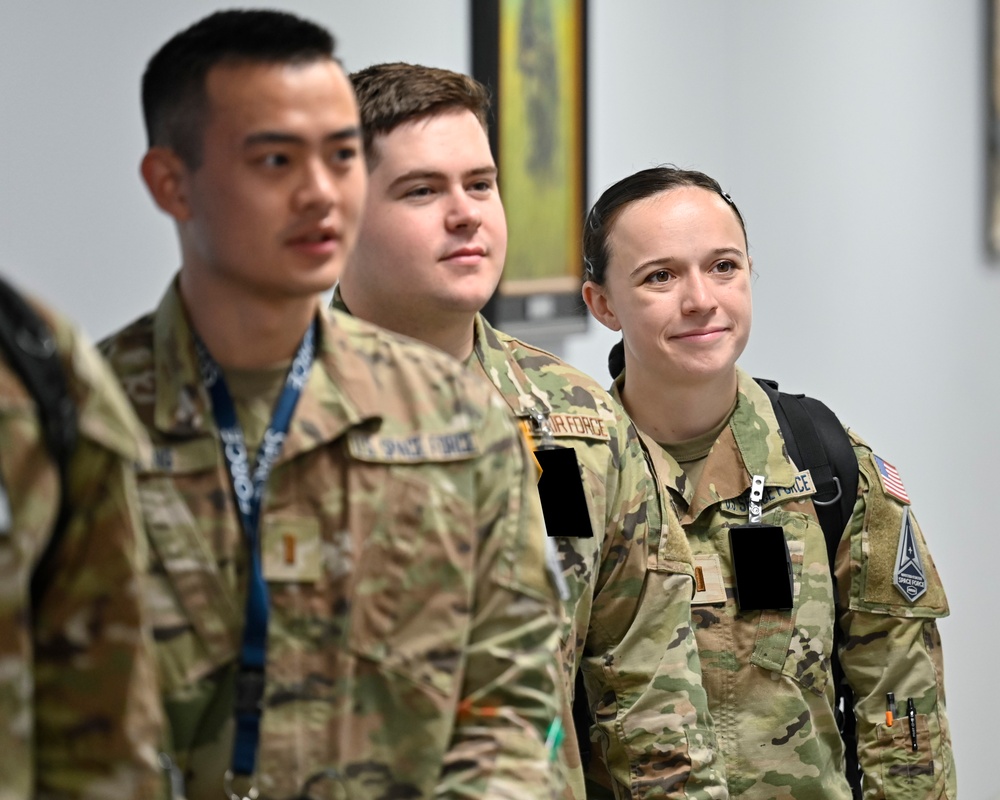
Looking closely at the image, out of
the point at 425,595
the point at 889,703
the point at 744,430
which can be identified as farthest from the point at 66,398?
the point at 889,703

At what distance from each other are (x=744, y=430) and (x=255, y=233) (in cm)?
126

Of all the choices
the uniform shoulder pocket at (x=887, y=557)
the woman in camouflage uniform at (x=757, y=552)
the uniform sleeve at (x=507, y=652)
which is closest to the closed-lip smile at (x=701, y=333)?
the woman in camouflage uniform at (x=757, y=552)

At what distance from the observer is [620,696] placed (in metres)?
2.01

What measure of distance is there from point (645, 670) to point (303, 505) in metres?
0.79

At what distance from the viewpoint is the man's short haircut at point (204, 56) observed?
4.40ft

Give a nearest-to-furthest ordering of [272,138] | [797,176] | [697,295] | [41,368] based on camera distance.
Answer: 1. [41,368]
2. [272,138]
3. [697,295]
4. [797,176]

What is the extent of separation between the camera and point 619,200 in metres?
2.41

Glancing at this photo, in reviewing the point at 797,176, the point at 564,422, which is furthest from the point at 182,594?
the point at 797,176

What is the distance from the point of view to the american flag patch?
236cm

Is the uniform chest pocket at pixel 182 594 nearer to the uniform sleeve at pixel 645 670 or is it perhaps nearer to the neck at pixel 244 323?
the neck at pixel 244 323

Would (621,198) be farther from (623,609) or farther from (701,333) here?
(623,609)

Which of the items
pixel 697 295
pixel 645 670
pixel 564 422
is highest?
pixel 697 295

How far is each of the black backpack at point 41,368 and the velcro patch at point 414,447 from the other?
35cm

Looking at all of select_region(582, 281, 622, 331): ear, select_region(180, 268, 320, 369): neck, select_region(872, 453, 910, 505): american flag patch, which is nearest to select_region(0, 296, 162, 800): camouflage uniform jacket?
select_region(180, 268, 320, 369): neck
